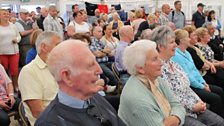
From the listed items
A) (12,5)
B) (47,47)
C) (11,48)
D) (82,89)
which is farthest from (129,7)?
(82,89)

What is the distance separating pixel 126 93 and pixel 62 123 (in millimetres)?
614

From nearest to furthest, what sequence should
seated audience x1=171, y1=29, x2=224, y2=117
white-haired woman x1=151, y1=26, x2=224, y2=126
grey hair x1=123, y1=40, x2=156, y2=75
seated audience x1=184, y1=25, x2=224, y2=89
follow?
grey hair x1=123, y1=40, x2=156, y2=75 → white-haired woman x1=151, y1=26, x2=224, y2=126 → seated audience x1=171, y1=29, x2=224, y2=117 → seated audience x1=184, y1=25, x2=224, y2=89

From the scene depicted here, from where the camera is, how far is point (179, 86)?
252 centimetres

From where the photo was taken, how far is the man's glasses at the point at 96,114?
1.45 meters

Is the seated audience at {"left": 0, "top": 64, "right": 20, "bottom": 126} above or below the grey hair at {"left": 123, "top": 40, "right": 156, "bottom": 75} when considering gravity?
below

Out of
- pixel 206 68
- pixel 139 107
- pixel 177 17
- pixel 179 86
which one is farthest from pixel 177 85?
pixel 177 17

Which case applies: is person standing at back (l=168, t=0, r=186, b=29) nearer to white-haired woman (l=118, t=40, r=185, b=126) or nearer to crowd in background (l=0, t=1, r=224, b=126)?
crowd in background (l=0, t=1, r=224, b=126)

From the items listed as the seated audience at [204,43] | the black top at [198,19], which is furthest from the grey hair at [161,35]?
the black top at [198,19]

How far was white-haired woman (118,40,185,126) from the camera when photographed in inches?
71.3

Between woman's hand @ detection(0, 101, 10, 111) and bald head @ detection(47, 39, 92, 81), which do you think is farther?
woman's hand @ detection(0, 101, 10, 111)

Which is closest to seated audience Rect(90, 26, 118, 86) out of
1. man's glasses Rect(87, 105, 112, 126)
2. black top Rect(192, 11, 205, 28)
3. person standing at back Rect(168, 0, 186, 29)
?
man's glasses Rect(87, 105, 112, 126)

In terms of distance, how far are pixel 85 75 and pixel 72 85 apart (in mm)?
76

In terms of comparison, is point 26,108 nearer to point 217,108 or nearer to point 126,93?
point 126,93

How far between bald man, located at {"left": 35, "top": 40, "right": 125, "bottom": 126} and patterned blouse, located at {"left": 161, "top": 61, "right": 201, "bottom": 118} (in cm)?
116
